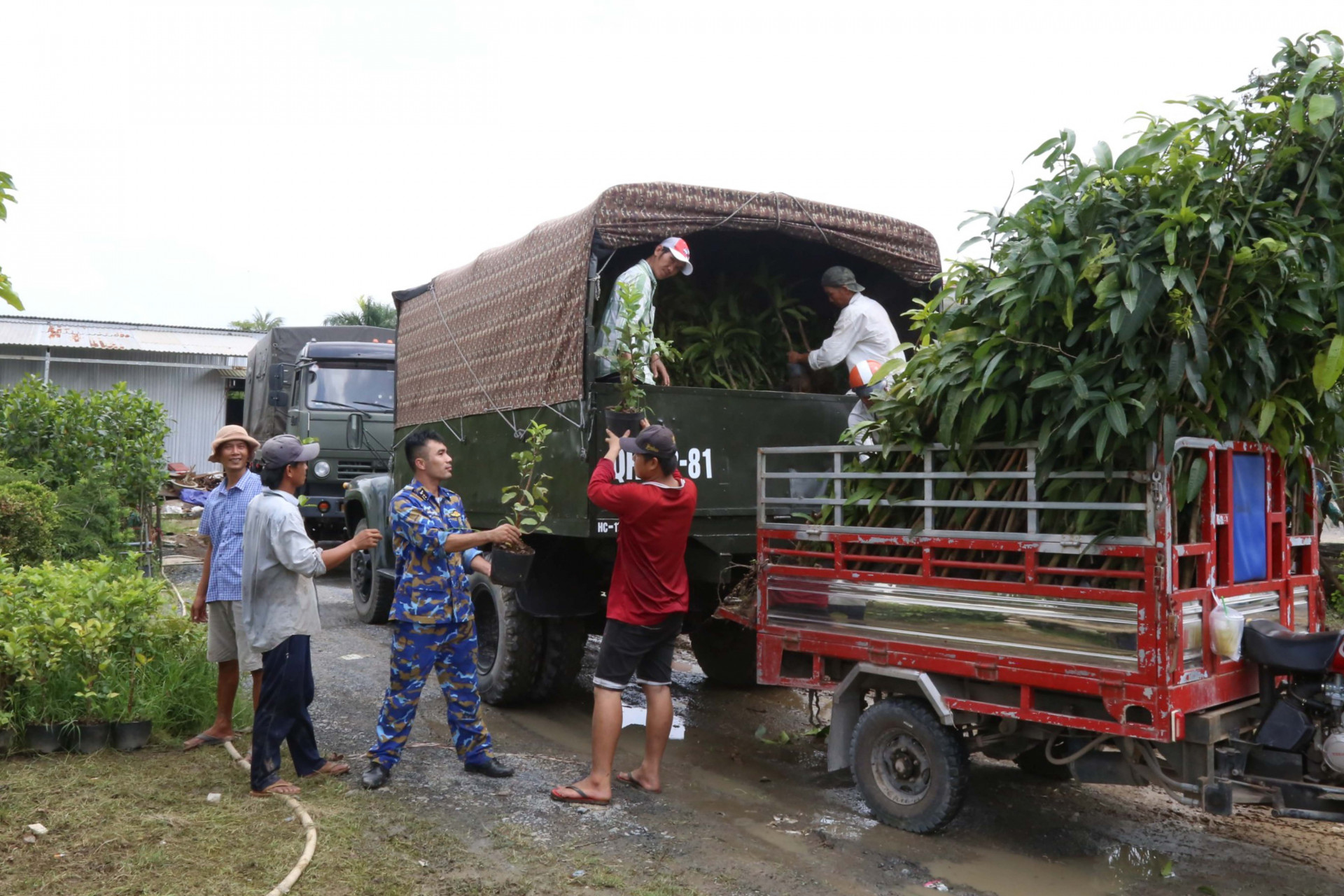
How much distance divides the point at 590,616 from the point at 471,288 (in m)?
2.44

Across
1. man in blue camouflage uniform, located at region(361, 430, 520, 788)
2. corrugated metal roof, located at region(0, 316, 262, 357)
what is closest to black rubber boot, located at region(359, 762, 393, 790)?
man in blue camouflage uniform, located at region(361, 430, 520, 788)

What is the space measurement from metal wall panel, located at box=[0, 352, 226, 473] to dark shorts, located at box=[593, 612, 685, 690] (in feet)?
67.2

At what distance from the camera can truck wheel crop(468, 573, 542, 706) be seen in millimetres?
6391

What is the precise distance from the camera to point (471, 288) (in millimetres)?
7199

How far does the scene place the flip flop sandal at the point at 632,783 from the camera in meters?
5.09

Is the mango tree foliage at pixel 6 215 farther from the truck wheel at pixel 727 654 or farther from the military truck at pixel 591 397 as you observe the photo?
the truck wheel at pixel 727 654

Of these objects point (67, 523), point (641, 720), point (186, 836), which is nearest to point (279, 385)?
point (67, 523)

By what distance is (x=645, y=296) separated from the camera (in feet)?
19.1

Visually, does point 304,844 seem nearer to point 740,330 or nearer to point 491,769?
point 491,769

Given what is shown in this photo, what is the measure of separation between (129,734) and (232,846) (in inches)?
57.9

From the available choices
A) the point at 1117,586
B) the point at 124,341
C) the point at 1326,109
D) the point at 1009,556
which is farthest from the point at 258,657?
the point at 124,341

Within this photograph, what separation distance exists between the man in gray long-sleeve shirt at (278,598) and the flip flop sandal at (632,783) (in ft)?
5.13

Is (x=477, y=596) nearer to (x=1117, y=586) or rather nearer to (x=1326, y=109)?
(x=1117, y=586)

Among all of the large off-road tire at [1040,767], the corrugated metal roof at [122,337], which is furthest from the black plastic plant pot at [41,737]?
the corrugated metal roof at [122,337]
